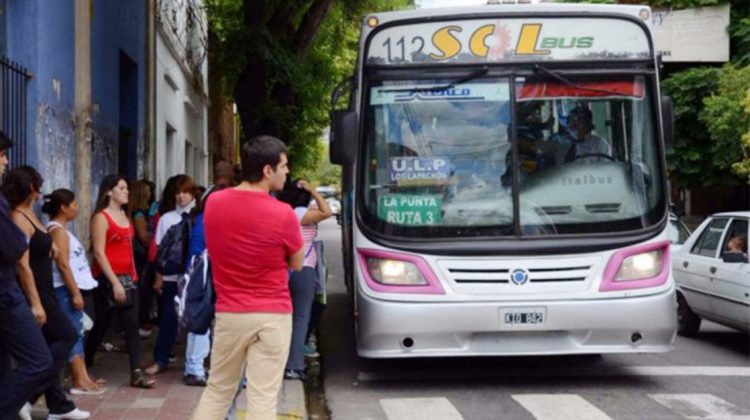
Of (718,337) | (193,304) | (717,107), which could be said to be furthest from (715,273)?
(717,107)

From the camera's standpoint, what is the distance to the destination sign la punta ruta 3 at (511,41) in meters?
9.08

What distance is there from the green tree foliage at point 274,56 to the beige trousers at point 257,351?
11.6m

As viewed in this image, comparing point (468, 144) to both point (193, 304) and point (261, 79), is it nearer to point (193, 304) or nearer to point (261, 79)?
point (193, 304)

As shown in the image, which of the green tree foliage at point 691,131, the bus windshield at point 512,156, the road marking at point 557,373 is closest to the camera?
the bus windshield at point 512,156

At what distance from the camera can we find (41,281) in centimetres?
682

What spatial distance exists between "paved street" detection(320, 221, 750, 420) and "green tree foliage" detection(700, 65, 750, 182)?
38.5ft

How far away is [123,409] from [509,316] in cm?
308

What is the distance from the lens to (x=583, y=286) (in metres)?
8.73

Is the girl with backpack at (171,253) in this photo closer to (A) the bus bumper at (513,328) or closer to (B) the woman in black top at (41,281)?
(A) the bus bumper at (513,328)

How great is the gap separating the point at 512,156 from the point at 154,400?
138 inches

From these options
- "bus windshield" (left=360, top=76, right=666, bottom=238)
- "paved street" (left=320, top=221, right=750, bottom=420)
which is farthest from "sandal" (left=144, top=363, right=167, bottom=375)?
"bus windshield" (left=360, top=76, right=666, bottom=238)

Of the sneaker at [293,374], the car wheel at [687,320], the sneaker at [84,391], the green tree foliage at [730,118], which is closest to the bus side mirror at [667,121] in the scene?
the sneaker at [293,374]

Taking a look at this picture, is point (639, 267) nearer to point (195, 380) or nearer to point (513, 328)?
point (513, 328)

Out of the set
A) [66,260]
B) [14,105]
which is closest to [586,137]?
[66,260]
